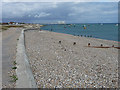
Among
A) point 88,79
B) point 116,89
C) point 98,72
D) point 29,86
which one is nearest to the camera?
point 29,86

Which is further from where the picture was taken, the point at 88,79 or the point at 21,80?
the point at 88,79

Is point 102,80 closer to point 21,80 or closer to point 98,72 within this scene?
point 98,72

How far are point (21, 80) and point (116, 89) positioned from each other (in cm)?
419

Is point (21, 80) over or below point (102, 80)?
over

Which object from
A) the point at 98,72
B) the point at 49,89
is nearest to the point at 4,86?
the point at 49,89

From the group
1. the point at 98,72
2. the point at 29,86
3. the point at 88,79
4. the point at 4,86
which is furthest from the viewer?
the point at 98,72

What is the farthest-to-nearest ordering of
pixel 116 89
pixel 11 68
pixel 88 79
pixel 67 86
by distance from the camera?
pixel 11 68, pixel 88 79, pixel 116 89, pixel 67 86

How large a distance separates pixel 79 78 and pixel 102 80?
1165mm

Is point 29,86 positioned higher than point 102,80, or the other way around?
point 29,86

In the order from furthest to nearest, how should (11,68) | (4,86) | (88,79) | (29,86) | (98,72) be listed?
1. (98,72)
2. (11,68)
3. (88,79)
4. (4,86)
5. (29,86)

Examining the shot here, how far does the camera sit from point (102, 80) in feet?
21.9

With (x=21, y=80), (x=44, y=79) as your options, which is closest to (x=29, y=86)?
(x=21, y=80)

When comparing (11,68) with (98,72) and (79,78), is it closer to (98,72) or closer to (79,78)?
(79,78)

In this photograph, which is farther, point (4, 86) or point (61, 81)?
point (61, 81)
